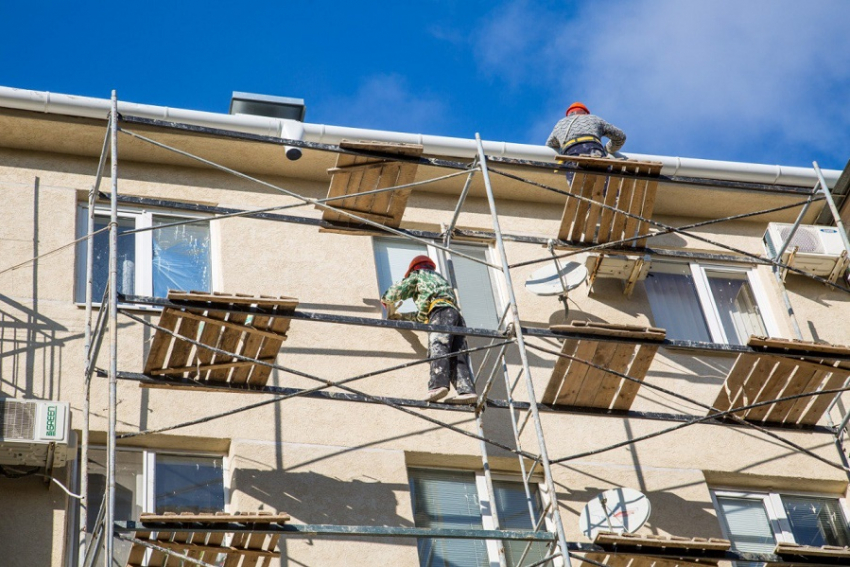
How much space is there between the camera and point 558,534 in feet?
29.6

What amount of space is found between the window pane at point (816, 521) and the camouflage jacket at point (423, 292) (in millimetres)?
3477

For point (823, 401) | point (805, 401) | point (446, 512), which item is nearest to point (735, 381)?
point (805, 401)

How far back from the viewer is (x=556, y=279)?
12.6 metres

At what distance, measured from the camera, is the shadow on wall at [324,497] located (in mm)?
10484

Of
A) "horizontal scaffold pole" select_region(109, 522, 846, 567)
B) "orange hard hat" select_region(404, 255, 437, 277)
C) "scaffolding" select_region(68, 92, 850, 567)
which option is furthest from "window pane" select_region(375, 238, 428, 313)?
"horizontal scaffold pole" select_region(109, 522, 846, 567)

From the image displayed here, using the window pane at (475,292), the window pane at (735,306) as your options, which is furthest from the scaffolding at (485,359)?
the window pane at (735,306)

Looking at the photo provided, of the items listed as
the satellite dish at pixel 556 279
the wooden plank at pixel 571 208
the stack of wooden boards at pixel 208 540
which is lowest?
the stack of wooden boards at pixel 208 540

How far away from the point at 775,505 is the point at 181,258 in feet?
18.7

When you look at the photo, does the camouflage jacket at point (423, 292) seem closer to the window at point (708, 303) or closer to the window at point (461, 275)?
the window at point (461, 275)

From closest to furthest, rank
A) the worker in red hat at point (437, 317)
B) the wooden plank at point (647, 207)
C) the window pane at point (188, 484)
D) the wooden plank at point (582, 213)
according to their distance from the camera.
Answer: the window pane at point (188, 484) < the worker in red hat at point (437, 317) < the wooden plank at point (582, 213) < the wooden plank at point (647, 207)

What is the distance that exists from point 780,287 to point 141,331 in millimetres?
6378

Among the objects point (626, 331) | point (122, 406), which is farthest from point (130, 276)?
point (626, 331)

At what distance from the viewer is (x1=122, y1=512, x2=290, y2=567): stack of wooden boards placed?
28.9ft

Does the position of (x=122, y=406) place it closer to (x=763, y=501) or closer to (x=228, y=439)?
(x=228, y=439)
